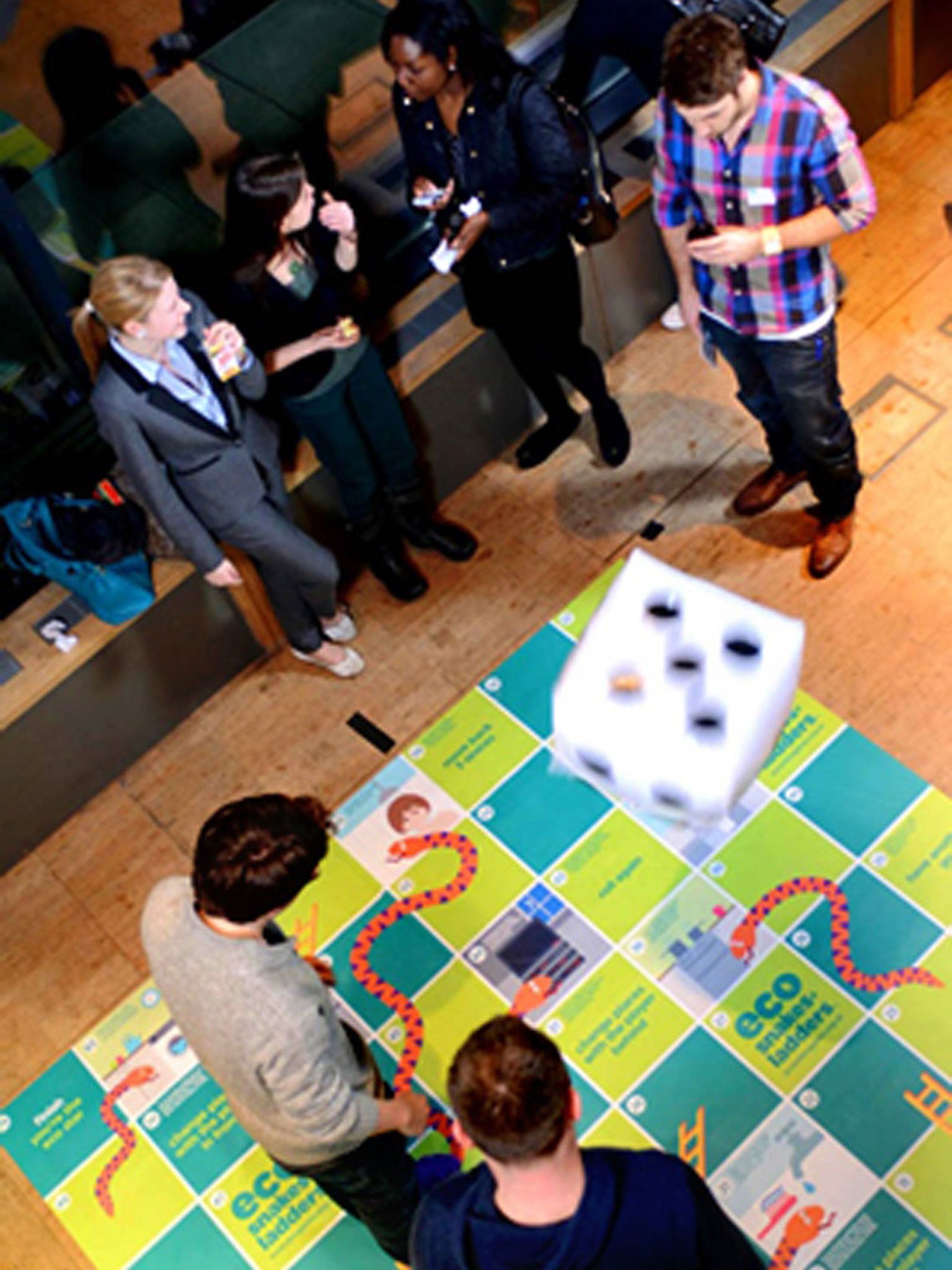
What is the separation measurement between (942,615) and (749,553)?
686mm

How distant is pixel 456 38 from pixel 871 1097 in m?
3.12

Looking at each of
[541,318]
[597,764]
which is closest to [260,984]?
[597,764]

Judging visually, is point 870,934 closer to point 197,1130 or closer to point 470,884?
point 470,884

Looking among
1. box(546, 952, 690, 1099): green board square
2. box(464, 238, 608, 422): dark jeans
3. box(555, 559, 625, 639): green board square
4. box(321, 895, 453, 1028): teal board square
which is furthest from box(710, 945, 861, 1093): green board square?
box(464, 238, 608, 422): dark jeans

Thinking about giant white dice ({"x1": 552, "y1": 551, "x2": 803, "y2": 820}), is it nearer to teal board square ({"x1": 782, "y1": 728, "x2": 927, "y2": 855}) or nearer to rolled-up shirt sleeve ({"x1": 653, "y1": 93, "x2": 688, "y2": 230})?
teal board square ({"x1": 782, "y1": 728, "x2": 927, "y2": 855})

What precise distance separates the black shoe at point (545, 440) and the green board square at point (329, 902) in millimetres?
1654

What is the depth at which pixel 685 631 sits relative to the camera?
3.81 m

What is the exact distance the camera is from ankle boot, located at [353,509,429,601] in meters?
5.28

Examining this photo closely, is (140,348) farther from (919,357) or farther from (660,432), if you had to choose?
(919,357)

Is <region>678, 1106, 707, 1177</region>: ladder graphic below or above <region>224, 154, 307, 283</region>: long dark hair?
below

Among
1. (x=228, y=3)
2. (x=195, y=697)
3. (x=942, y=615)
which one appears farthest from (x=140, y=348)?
(x=942, y=615)

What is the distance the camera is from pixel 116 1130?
4.50m

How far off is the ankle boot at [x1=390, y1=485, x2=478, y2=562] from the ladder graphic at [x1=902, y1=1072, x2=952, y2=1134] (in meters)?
2.35

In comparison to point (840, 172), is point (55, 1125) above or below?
below
